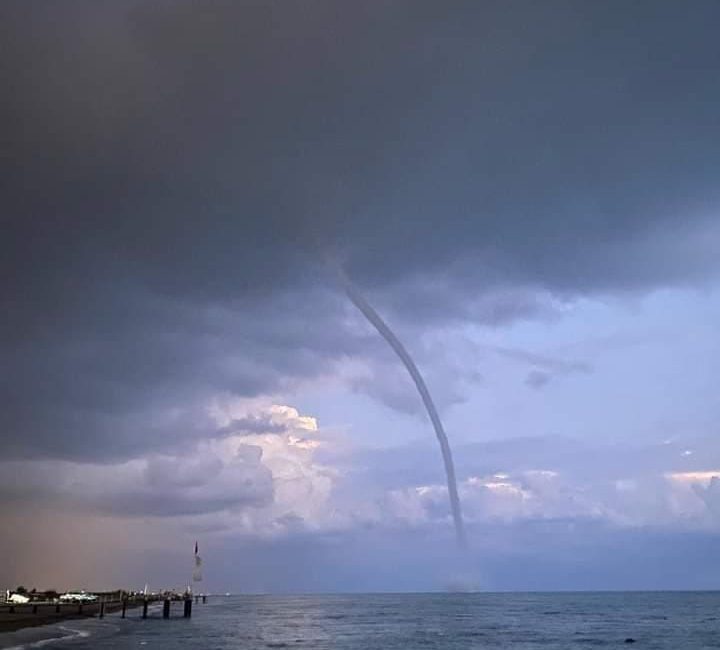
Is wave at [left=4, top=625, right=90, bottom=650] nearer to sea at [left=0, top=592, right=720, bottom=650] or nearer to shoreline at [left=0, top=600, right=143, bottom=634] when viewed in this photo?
sea at [left=0, top=592, right=720, bottom=650]

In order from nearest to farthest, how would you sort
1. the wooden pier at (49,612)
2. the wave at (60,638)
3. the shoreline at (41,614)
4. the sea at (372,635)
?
the wave at (60,638)
the sea at (372,635)
the shoreline at (41,614)
the wooden pier at (49,612)

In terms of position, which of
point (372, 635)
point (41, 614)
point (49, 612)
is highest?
point (49, 612)

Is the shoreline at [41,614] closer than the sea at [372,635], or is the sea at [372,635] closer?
the sea at [372,635]

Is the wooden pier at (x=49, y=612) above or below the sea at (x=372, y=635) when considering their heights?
above

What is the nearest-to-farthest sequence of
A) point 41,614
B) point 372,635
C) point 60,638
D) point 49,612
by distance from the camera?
point 60,638 < point 372,635 < point 41,614 < point 49,612

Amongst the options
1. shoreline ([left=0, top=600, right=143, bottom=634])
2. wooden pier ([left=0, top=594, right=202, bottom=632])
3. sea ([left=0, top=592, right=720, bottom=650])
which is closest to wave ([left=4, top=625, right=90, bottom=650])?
sea ([left=0, top=592, right=720, bottom=650])

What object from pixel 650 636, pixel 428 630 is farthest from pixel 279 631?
pixel 650 636

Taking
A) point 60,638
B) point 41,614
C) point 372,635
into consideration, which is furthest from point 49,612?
point 372,635

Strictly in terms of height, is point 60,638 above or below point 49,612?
below

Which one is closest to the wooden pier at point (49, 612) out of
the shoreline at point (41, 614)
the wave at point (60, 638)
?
the shoreline at point (41, 614)

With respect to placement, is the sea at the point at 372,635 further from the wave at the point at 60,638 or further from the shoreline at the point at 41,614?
the shoreline at the point at 41,614

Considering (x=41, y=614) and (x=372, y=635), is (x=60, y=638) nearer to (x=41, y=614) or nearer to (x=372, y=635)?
(x=372, y=635)

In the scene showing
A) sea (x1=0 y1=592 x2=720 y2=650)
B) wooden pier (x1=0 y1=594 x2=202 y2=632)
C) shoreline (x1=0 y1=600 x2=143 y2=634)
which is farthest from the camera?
wooden pier (x1=0 y1=594 x2=202 y2=632)

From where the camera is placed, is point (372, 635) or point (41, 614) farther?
point (41, 614)
